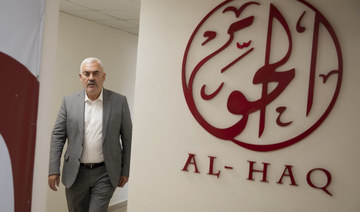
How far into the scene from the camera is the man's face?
131 inches

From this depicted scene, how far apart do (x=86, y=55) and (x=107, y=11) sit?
0.88 m

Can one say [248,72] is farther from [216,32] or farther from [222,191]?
[222,191]

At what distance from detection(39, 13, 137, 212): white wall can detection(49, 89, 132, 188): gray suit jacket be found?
1002 millimetres

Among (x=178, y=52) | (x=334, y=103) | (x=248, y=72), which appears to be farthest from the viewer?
(x=178, y=52)

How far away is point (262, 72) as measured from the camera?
2.64 metres

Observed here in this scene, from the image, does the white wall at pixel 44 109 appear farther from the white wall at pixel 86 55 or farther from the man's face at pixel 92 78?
the white wall at pixel 86 55

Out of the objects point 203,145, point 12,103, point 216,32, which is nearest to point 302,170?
point 203,145

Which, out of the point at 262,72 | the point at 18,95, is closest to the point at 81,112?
the point at 18,95

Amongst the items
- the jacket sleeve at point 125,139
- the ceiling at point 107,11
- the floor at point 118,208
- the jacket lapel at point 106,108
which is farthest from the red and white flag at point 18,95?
the floor at point 118,208

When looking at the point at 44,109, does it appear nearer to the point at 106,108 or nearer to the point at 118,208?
the point at 106,108

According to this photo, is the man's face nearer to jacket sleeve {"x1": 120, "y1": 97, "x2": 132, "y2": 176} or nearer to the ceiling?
jacket sleeve {"x1": 120, "y1": 97, "x2": 132, "y2": 176}

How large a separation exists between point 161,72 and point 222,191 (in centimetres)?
103

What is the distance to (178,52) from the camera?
2947mm

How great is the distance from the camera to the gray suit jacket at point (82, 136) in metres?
3.21
